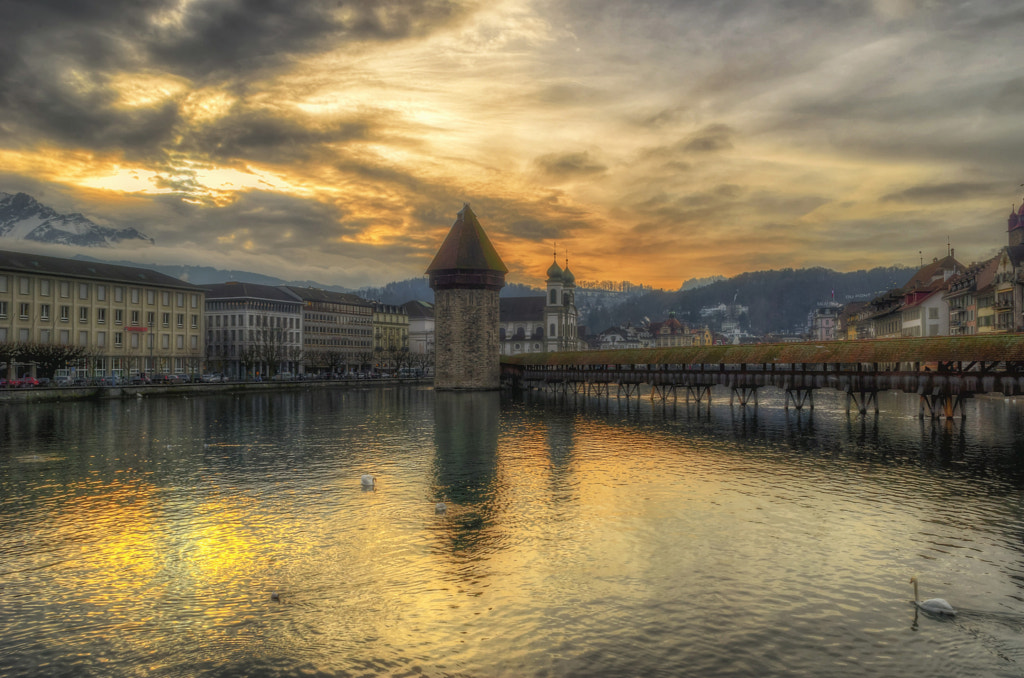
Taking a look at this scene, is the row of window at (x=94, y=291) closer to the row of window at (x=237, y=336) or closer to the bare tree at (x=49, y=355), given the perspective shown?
the bare tree at (x=49, y=355)

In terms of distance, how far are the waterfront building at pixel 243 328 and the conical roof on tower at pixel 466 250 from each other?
36409 mm

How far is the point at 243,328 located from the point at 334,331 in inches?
1051

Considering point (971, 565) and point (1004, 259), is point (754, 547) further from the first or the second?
point (1004, 259)

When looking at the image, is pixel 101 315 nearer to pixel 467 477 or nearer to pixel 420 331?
pixel 467 477

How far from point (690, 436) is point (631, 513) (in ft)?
69.2

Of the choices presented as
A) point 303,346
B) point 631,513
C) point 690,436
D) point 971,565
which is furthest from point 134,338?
point 971,565

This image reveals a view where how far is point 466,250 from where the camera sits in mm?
103000

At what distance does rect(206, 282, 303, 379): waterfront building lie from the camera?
410ft

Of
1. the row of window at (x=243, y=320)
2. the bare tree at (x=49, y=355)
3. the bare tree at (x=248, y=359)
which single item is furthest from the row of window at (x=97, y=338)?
the row of window at (x=243, y=320)

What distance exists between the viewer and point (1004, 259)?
72.4m

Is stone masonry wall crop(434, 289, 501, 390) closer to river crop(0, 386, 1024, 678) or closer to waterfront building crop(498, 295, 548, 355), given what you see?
river crop(0, 386, 1024, 678)

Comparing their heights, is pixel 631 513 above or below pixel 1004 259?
below

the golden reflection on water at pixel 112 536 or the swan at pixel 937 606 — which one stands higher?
the golden reflection on water at pixel 112 536

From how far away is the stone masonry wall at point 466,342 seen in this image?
101 meters
